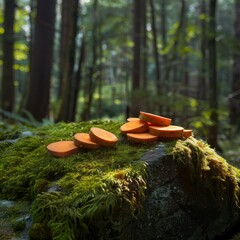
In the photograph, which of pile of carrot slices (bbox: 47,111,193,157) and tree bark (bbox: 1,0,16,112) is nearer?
pile of carrot slices (bbox: 47,111,193,157)

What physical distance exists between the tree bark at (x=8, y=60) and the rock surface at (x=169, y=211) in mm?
9460

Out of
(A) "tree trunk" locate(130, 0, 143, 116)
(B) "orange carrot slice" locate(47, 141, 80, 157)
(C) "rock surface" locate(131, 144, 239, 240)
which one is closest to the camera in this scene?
(C) "rock surface" locate(131, 144, 239, 240)

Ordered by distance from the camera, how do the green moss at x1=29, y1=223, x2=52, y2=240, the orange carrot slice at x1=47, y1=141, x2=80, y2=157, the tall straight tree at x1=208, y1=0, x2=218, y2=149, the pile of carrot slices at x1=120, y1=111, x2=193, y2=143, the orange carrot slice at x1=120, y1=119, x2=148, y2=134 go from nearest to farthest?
the green moss at x1=29, y1=223, x2=52, y2=240 → the orange carrot slice at x1=47, y1=141, x2=80, y2=157 → the pile of carrot slices at x1=120, y1=111, x2=193, y2=143 → the orange carrot slice at x1=120, y1=119, x2=148, y2=134 → the tall straight tree at x1=208, y1=0, x2=218, y2=149

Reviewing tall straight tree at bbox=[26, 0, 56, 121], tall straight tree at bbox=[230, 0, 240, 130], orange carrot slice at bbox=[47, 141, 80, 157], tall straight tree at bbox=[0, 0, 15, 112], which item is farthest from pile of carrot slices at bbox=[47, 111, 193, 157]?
tall straight tree at bbox=[230, 0, 240, 130]

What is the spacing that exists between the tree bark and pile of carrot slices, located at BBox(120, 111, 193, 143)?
29.4 ft

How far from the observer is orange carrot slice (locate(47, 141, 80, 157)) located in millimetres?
2926

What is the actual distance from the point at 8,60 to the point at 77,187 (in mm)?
9907

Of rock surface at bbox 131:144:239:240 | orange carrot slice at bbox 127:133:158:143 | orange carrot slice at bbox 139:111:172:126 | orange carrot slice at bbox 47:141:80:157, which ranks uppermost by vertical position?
orange carrot slice at bbox 139:111:172:126

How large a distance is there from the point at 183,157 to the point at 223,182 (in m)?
0.45

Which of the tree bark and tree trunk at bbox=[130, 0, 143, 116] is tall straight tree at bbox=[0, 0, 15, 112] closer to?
the tree bark

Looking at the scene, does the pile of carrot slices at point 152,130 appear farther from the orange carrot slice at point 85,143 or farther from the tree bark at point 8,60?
the tree bark at point 8,60

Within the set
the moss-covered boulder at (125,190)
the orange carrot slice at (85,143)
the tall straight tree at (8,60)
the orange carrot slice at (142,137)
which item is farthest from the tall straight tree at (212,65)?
the tall straight tree at (8,60)

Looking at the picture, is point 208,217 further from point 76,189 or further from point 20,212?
point 20,212

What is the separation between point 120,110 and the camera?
2620cm
